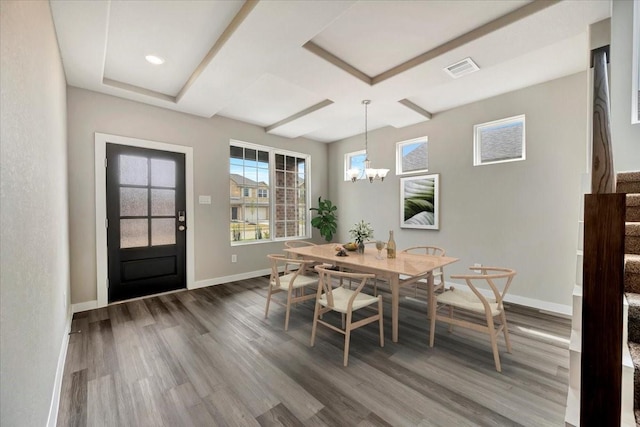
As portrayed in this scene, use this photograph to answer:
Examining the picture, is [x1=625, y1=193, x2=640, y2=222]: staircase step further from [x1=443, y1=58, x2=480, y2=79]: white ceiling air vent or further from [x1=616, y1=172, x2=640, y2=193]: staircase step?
[x1=443, y1=58, x2=480, y2=79]: white ceiling air vent

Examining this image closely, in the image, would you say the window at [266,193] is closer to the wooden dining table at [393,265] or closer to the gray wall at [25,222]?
the wooden dining table at [393,265]

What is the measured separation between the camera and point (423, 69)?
9.05 ft

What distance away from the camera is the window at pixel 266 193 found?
4770 mm

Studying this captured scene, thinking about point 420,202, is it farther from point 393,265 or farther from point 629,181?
point 629,181

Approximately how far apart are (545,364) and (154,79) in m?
4.93

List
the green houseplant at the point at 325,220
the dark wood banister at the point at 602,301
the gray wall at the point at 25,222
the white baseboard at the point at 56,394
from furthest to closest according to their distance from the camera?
the green houseplant at the point at 325,220 < the white baseboard at the point at 56,394 < the gray wall at the point at 25,222 < the dark wood banister at the point at 602,301

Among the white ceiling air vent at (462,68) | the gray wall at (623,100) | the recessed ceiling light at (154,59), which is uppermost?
the recessed ceiling light at (154,59)

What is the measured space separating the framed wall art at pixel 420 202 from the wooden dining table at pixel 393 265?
146cm

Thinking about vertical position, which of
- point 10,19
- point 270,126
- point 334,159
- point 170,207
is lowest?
point 170,207

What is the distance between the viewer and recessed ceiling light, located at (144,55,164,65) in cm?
273

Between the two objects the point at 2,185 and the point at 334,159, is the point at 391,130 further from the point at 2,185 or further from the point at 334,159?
the point at 2,185

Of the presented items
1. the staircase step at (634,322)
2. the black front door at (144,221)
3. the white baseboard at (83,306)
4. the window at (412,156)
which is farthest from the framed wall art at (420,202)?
the white baseboard at (83,306)

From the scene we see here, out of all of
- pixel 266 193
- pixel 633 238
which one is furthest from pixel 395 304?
pixel 266 193

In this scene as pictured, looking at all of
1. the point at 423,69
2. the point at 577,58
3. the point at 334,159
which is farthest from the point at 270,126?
the point at 577,58
